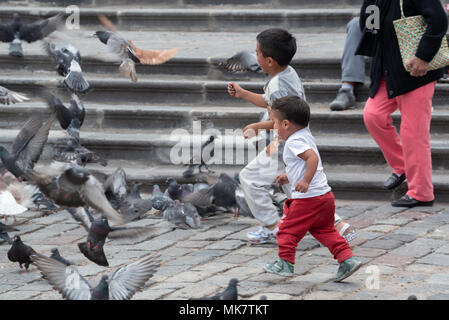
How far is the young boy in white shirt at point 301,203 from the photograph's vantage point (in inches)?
181

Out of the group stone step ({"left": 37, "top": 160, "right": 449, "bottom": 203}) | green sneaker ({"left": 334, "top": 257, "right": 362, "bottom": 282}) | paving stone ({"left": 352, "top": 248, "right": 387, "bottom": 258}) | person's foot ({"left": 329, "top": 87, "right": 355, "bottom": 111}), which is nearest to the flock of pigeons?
stone step ({"left": 37, "top": 160, "right": 449, "bottom": 203})

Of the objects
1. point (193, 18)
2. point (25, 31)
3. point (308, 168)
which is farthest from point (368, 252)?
point (193, 18)

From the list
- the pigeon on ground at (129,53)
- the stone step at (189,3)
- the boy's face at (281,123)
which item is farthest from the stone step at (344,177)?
the stone step at (189,3)

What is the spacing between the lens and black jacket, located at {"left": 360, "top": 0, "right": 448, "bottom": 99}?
19.7 feet

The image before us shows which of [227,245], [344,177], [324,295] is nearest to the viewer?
[324,295]

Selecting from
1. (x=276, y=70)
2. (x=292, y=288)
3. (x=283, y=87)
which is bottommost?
(x=292, y=288)

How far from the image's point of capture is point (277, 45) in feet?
17.0

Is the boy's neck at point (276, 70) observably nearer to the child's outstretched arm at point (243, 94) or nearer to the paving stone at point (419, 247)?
the child's outstretched arm at point (243, 94)

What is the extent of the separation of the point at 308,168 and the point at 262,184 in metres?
0.96

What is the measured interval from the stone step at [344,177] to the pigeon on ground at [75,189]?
1806 mm

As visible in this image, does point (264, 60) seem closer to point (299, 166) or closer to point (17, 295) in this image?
point (299, 166)

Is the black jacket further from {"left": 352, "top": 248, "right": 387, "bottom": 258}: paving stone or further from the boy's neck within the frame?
{"left": 352, "top": 248, "right": 387, "bottom": 258}: paving stone
